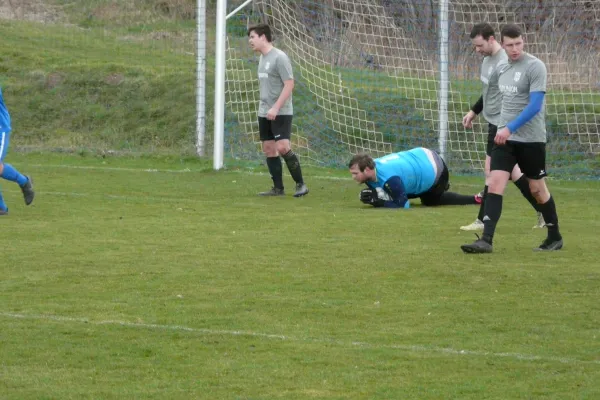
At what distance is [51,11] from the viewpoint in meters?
26.1

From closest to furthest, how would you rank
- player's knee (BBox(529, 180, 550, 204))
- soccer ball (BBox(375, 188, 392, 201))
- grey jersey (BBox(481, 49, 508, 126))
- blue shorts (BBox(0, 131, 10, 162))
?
player's knee (BBox(529, 180, 550, 204)), grey jersey (BBox(481, 49, 508, 126)), blue shorts (BBox(0, 131, 10, 162)), soccer ball (BBox(375, 188, 392, 201))

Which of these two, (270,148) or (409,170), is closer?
(409,170)

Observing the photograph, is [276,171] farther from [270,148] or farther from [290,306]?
[290,306]

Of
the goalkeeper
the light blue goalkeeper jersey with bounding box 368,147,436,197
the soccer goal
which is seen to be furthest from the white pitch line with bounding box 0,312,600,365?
the soccer goal

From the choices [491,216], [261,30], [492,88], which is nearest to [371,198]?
[261,30]

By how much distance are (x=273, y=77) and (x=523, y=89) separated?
16.3 feet

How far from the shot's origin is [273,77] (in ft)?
46.0

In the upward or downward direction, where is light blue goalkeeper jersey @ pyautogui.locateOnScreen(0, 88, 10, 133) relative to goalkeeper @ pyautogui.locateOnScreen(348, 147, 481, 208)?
upward

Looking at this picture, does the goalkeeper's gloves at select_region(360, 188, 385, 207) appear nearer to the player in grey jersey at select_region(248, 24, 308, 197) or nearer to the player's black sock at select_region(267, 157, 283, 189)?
the player in grey jersey at select_region(248, 24, 308, 197)

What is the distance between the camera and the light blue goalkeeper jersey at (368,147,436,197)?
504 inches

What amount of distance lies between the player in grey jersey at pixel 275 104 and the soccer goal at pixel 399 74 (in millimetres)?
2929

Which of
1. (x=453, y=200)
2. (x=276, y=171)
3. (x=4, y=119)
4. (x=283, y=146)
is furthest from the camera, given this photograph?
(x=276, y=171)

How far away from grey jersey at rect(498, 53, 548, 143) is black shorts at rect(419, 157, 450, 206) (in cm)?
353

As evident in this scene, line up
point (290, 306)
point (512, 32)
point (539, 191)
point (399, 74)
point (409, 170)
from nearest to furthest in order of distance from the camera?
point (290, 306) → point (512, 32) → point (539, 191) → point (409, 170) → point (399, 74)
